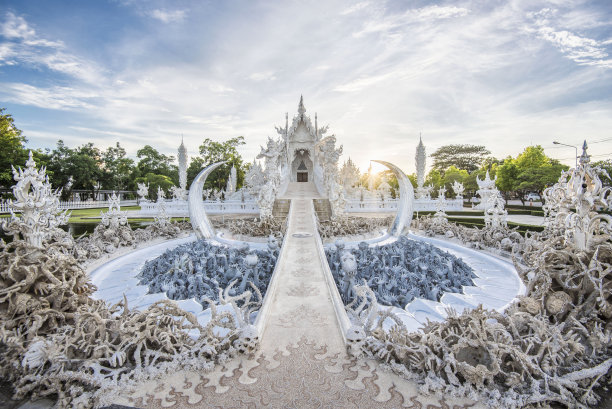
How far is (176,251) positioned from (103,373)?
7248 millimetres

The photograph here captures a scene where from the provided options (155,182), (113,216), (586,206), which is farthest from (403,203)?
(155,182)

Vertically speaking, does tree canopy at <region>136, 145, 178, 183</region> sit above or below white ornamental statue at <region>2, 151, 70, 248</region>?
above

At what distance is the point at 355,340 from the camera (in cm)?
362

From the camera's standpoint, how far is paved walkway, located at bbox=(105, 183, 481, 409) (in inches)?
109

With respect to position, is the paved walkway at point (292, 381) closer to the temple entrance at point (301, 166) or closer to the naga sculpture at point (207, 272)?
the naga sculpture at point (207, 272)

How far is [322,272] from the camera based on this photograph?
253 inches

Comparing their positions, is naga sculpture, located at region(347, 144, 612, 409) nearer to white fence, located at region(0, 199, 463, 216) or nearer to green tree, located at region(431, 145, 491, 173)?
white fence, located at region(0, 199, 463, 216)

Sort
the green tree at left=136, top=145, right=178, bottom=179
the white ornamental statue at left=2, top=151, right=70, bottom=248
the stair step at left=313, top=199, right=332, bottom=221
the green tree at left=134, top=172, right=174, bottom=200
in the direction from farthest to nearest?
the green tree at left=136, top=145, right=178, bottom=179 < the green tree at left=134, top=172, right=174, bottom=200 < the stair step at left=313, top=199, right=332, bottom=221 < the white ornamental statue at left=2, top=151, right=70, bottom=248

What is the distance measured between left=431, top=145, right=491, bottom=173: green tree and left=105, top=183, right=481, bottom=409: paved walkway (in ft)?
208

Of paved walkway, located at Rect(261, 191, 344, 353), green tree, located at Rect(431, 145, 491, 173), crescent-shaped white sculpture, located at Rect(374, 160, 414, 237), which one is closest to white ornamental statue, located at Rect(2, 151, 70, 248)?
paved walkway, located at Rect(261, 191, 344, 353)

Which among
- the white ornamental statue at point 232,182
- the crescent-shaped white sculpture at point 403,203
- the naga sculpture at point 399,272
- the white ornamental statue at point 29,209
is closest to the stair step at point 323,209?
the crescent-shaped white sculpture at point 403,203

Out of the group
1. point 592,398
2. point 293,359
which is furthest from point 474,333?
point 293,359

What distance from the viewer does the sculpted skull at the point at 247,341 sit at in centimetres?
355

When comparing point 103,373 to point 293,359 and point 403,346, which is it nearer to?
point 293,359
